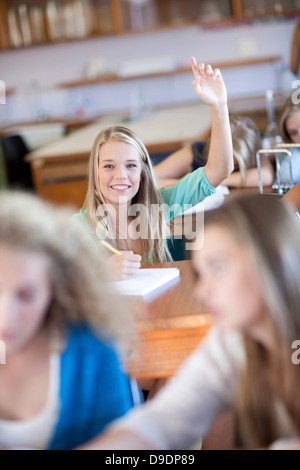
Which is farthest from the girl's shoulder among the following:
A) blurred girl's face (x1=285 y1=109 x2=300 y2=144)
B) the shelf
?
the shelf

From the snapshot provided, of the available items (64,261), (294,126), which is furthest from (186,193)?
(64,261)

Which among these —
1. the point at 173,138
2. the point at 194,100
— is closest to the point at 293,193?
the point at 173,138

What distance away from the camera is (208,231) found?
923mm

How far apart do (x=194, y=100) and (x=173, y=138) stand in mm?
2677

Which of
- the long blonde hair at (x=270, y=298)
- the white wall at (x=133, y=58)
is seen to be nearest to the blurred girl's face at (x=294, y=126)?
the long blonde hair at (x=270, y=298)

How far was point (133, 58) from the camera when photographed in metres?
6.22

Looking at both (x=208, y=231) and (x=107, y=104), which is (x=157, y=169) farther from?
(x=107, y=104)

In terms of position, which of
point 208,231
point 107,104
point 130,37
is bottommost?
point 107,104

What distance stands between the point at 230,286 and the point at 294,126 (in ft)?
5.91

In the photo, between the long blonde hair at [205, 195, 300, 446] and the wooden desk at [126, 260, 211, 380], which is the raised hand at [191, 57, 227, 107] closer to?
the wooden desk at [126, 260, 211, 380]

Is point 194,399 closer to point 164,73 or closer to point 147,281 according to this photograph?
point 147,281

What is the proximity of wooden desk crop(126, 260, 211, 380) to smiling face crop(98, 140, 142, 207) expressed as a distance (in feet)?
1.77

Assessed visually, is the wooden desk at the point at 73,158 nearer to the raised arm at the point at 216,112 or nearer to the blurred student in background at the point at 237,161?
the blurred student in background at the point at 237,161

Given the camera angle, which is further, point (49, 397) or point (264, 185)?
point (264, 185)
